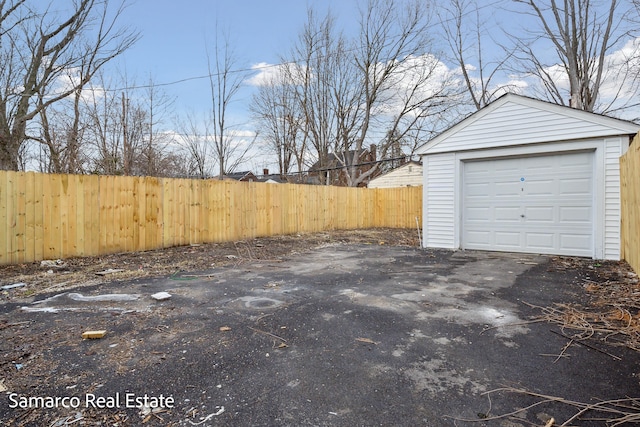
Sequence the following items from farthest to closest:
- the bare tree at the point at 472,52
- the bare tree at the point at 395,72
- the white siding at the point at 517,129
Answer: the bare tree at the point at 395,72
the bare tree at the point at 472,52
the white siding at the point at 517,129

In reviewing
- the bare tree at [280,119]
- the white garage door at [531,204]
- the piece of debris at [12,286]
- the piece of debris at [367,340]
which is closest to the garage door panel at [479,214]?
the white garage door at [531,204]

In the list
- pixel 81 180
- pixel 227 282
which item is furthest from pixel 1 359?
pixel 81 180

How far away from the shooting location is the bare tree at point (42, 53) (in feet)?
27.9

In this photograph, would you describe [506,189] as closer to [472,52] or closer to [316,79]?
[472,52]

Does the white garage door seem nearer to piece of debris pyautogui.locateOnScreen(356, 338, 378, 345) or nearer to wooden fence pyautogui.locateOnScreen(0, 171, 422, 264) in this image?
wooden fence pyautogui.locateOnScreen(0, 171, 422, 264)

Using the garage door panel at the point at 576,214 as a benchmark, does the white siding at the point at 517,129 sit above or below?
above

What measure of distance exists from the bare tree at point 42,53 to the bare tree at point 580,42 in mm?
14884

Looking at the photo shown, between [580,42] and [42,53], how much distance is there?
1805 cm

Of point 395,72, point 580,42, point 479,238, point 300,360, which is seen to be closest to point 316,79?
point 395,72

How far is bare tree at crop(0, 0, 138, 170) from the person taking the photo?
→ 8508 mm

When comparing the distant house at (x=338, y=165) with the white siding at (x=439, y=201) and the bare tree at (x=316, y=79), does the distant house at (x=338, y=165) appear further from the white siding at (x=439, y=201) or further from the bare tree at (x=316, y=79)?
the white siding at (x=439, y=201)

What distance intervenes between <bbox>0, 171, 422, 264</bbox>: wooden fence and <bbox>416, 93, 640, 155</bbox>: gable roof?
16.5 ft

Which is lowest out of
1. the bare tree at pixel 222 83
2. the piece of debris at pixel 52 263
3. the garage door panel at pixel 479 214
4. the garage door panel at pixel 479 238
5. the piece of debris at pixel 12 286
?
the piece of debris at pixel 12 286

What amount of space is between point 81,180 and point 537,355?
7.49m
